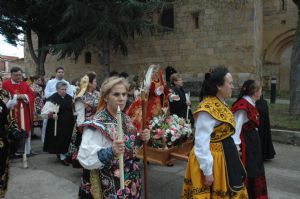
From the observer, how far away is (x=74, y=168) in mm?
6316

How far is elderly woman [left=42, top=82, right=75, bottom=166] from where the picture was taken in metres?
6.74

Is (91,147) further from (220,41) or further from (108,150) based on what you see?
(220,41)

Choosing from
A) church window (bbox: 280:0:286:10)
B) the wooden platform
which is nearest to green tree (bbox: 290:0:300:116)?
the wooden platform

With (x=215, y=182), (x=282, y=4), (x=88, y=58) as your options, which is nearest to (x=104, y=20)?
(x=88, y=58)

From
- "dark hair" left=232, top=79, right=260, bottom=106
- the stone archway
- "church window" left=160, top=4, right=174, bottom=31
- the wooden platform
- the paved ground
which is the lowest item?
the paved ground

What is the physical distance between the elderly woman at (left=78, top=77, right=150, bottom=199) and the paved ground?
7.16 feet

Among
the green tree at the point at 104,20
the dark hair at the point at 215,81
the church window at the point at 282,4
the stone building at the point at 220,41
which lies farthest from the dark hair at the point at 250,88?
the church window at the point at 282,4

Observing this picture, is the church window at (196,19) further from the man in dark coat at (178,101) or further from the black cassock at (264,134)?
the black cassock at (264,134)

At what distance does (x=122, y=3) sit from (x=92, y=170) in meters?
13.4

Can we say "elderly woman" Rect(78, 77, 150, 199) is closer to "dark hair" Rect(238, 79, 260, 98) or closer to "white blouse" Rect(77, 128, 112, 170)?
"white blouse" Rect(77, 128, 112, 170)

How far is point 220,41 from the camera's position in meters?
16.5

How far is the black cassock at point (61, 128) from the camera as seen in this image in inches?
268

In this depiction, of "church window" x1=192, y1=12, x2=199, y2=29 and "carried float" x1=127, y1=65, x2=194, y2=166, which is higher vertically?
"church window" x1=192, y1=12, x2=199, y2=29

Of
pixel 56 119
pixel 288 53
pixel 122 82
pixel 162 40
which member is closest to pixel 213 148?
pixel 122 82
